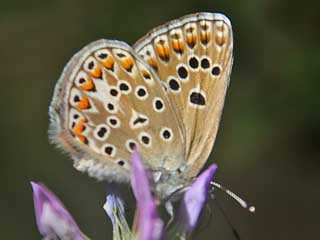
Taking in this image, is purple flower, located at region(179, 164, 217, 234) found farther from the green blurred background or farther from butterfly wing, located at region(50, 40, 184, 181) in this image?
the green blurred background

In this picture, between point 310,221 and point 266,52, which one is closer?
point 266,52

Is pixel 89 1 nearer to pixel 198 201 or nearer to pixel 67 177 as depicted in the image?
pixel 67 177

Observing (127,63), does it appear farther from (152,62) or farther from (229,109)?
(229,109)

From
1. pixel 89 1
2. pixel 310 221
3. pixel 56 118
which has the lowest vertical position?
pixel 310 221

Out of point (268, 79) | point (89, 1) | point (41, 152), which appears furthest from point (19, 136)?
point (268, 79)

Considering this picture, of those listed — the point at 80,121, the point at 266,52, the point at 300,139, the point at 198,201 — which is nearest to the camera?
the point at 198,201

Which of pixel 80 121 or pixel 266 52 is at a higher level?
pixel 266 52

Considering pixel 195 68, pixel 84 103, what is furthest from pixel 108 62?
pixel 195 68
